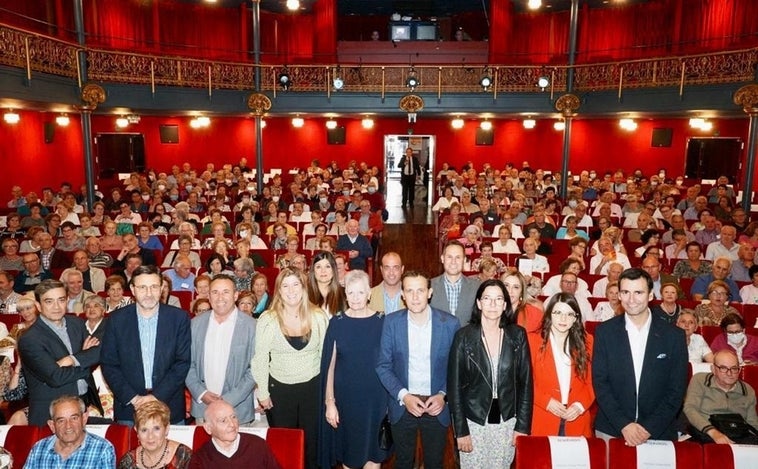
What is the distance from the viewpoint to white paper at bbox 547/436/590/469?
3.16 m

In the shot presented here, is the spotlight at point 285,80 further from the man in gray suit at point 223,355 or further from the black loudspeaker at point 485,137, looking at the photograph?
the man in gray suit at point 223,355

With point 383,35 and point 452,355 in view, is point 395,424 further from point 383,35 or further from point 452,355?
point 383,35

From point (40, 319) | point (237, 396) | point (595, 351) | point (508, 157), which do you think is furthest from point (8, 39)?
point (508, 157)

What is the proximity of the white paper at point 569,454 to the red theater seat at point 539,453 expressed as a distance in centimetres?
2

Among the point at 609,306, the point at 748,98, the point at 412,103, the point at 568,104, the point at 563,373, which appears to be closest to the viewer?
the point at 563,373

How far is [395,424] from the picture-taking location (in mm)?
3588

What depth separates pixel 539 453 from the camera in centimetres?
317

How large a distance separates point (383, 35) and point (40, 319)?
70.7 feet

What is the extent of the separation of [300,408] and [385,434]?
0.54 meters

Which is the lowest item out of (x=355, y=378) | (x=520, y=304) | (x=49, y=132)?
(x=355, y=378)

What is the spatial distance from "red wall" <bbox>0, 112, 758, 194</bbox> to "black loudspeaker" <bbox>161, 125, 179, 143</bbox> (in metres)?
0.14

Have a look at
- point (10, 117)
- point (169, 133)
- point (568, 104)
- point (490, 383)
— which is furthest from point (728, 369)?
point (169, 133)

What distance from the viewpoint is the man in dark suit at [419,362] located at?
351 centimetres

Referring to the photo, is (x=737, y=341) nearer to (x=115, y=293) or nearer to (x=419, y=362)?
(x=419, y=362)
